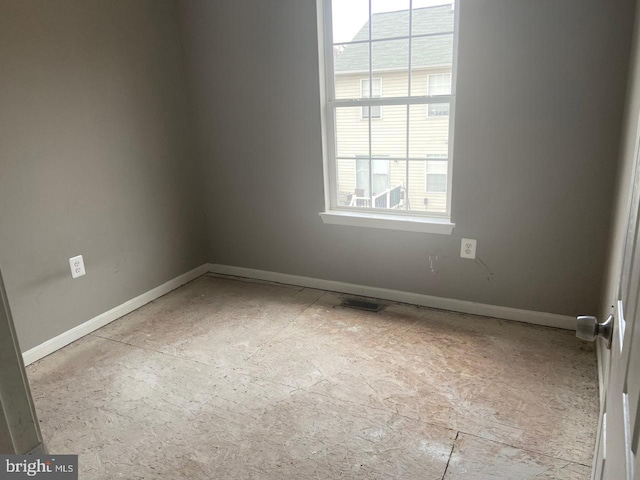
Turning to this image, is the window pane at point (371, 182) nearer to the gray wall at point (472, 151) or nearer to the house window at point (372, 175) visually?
the house window at point (372, 175)

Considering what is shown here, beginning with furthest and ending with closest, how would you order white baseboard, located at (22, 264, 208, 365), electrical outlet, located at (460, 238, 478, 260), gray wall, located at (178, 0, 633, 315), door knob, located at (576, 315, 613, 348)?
electrical outlet, located at (460, 238, 478, 260) < white baseboard, located at (22, 264, 208, 365) < gray wall, located at (178, 0, 633, 315) < door knob, located at (576, 315, 613, 348)

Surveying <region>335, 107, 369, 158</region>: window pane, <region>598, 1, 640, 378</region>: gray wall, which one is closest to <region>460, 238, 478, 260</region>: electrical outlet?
<region>598, 1, 640, 378</region>: gray wall

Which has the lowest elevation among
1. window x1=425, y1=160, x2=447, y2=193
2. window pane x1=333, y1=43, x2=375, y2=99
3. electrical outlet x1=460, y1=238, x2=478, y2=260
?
electrical outlet x1=460, y1=238, x2=478, y2=260

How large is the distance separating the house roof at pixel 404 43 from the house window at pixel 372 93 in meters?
0.08

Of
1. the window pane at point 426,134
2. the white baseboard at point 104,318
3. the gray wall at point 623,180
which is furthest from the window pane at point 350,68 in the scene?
the white baseboard at point 104,318

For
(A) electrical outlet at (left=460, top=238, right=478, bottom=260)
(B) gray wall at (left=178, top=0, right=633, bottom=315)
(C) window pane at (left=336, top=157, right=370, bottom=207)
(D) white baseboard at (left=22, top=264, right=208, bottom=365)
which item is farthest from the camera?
(C) window pane at (left=336, top=157, right=370, bottom=207)

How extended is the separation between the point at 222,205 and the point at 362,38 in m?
1.62

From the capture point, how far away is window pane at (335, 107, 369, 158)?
9.89 feet

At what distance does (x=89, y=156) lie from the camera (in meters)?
2.79

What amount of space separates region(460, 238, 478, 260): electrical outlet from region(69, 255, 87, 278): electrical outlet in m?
2.36

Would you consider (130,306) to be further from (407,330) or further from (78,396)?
(407,330)

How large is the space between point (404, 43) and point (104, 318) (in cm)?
258

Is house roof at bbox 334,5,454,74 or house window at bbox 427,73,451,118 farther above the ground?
house roof at bbox 334,5,454,74

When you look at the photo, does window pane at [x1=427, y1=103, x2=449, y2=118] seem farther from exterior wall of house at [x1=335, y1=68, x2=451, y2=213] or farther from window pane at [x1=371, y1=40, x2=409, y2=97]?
window pane at [x1=371, y1=40, x2=409, y2=97]
